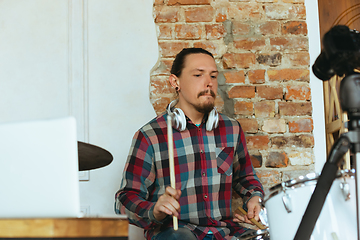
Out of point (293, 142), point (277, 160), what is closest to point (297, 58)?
point (293, 142)

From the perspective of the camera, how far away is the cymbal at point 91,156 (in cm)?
129

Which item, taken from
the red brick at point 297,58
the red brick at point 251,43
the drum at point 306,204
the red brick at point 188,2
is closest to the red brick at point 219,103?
the red brick at point 251,43

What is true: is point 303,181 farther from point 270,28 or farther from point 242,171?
point 270,28

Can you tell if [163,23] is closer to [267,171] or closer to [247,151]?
[247,151]

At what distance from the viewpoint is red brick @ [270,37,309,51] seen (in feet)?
6.64

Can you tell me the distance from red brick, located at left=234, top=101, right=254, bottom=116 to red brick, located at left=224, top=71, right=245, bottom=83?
12cm

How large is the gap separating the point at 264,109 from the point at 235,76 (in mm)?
242

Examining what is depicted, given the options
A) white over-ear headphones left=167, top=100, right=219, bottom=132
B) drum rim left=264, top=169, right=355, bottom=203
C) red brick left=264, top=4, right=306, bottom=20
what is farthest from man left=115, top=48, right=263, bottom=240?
red brick left=264, top=4, right=306, bottom=20

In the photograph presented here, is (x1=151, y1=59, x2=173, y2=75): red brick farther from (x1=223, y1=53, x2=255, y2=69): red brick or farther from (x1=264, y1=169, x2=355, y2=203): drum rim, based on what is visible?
(x1=264, y1=169, x2=355, y2=203): drum rim

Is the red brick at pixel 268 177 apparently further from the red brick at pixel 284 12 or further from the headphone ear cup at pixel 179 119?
the red brick at pixel 284 12

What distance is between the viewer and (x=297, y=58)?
6.63 ft

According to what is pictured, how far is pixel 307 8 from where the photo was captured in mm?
2078

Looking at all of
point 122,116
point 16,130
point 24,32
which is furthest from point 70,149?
point 24,32

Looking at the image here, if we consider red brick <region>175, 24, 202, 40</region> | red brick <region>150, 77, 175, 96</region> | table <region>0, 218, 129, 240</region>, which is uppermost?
red brick <region>175, 24, 202, 40</region>
